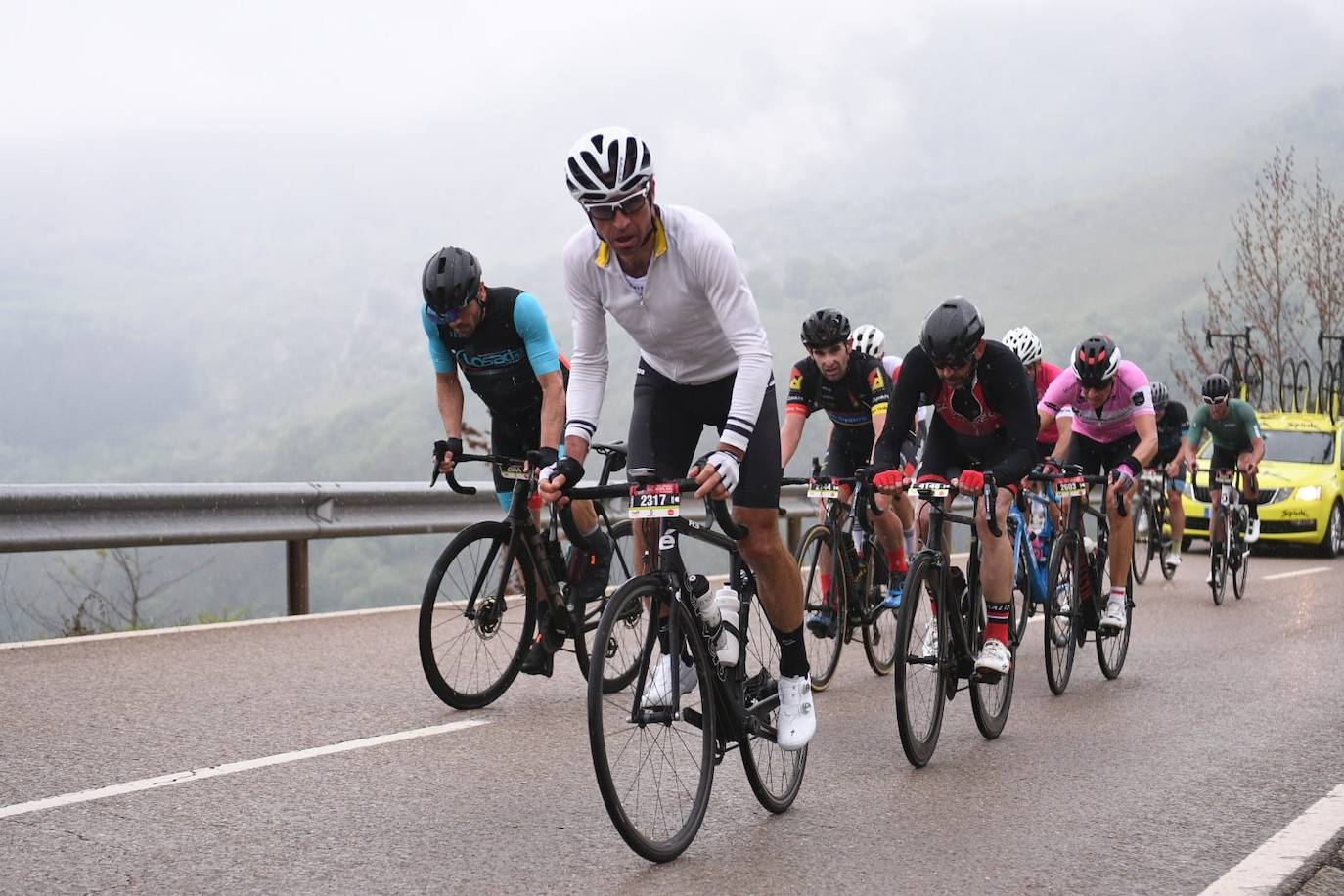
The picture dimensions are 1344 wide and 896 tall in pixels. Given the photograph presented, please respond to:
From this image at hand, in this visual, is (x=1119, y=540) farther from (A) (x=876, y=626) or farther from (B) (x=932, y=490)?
(B) (x=932, y=490)

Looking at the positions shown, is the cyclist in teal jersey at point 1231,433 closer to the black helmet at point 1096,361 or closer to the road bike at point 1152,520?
the road bike at point 1152,520

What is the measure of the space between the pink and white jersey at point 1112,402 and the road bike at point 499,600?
3537 millimetres

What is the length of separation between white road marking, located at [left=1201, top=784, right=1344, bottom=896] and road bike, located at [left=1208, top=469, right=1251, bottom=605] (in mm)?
8071

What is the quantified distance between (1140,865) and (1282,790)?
1.43 meters

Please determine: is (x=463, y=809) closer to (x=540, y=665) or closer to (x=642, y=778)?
(x=642, y=778)

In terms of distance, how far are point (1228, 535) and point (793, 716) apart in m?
9.88

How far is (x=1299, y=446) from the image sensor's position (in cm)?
2145

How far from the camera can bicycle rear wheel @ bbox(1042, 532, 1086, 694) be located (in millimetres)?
8156

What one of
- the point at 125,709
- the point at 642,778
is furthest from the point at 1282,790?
the point at 125,709

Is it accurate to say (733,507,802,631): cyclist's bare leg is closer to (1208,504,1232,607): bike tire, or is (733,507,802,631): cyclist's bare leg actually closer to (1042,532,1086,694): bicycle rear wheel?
(1042,532,1086,694): bicycle rear wheel

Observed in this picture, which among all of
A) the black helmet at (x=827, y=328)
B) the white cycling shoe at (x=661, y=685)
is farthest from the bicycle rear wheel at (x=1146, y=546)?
the white cycling shoe at (x=661, y=685)

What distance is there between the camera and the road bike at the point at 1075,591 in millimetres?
8164

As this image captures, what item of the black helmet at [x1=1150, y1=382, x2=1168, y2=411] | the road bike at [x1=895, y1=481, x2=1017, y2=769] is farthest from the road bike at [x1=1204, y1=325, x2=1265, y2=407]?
the road bike at [x1=895, y1=481, x2=1017, y2=769]

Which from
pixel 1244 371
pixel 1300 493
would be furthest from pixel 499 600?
pixel 1244 371
